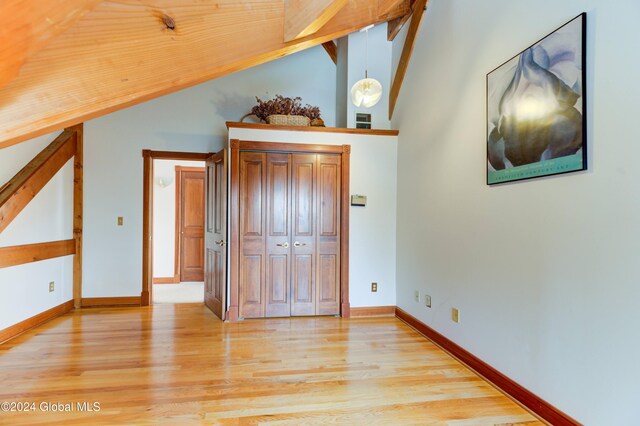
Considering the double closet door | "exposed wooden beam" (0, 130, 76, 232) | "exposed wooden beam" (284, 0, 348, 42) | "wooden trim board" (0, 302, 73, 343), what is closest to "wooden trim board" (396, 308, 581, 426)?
the double closet door

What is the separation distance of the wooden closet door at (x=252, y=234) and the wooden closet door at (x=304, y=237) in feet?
1.20

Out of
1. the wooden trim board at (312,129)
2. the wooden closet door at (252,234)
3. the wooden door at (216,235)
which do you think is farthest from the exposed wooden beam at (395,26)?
the wooden door at (216,235)

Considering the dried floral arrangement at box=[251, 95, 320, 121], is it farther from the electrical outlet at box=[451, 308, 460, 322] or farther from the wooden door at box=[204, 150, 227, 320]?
the electrical outlet at box=[451, 308, 460, 322]

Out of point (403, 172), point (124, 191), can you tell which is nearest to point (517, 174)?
point (403, 172)

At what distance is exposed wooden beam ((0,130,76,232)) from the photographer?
310cm

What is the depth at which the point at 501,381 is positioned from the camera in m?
2.37

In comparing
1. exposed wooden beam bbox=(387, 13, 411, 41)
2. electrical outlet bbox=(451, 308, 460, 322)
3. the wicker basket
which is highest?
exposed wooden beam bbox=(387, 13, 411, 41)

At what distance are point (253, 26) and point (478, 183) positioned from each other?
7.82 feet

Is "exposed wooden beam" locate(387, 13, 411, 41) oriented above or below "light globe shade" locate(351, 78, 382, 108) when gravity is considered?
above

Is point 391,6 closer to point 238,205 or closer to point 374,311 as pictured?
point 238,205

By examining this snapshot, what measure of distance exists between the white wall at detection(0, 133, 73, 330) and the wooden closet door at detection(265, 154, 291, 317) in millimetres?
2445

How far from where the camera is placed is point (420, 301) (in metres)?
3.54

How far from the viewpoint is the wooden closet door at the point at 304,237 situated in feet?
12.9

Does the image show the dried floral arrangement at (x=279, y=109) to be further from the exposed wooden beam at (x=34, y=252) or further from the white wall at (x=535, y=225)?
the exposed wooden beam at (x=34, y=252)
